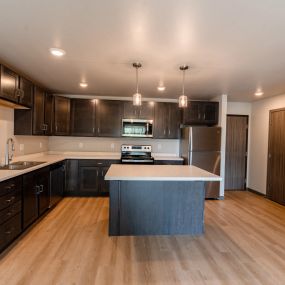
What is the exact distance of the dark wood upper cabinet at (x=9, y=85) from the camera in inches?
106

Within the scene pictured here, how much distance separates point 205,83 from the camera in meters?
3.69

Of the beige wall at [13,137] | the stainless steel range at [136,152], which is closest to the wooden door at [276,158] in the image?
the stainless steel range at [136,152]

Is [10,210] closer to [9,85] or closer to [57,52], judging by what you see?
[9,85]

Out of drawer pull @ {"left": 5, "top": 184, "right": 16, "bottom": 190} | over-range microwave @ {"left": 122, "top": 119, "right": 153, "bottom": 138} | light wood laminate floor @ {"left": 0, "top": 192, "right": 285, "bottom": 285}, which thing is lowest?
light wood laminate floor @ {"left": 0, "top": 192, "right": 285, "bottom": 285}

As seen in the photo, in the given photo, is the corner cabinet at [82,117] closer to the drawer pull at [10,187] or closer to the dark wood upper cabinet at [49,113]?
the dark wood upper cabinet at [49,113]

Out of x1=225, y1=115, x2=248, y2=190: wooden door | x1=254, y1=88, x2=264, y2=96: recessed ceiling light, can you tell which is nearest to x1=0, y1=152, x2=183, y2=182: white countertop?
x1=225, y1=115, x2=248, y2=190: wooden door

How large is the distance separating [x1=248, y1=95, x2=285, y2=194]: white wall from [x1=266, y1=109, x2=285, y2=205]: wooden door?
0.15m

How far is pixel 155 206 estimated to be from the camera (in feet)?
9.25

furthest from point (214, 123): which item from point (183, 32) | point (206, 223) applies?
point (183, 32)

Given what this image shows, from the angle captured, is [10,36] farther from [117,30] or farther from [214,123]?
[214,123]

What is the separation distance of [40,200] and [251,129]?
5061 millimetres

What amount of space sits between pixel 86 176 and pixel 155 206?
2176mm

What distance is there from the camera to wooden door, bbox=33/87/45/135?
3.68m

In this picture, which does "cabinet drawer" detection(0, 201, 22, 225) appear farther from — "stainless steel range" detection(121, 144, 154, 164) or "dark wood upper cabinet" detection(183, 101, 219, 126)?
"dark wood upper cabinet" detection(183, 101, 219, 126)
